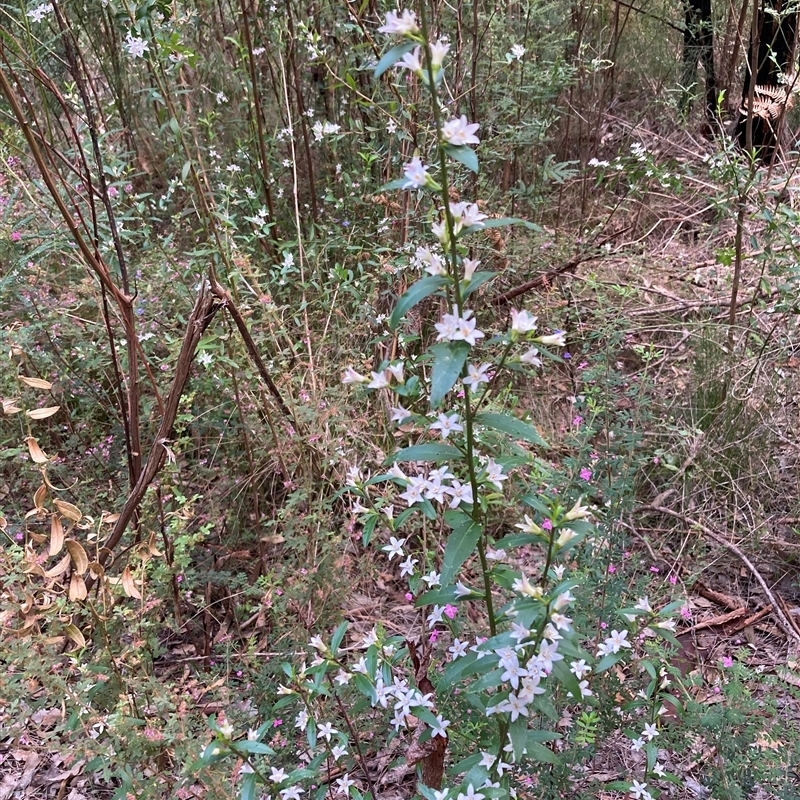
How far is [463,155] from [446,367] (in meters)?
0.31

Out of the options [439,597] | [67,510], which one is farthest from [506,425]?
[67,510]

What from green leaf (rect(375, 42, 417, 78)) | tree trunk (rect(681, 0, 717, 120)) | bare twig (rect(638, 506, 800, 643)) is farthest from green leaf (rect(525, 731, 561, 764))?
tree trunk (rect(681, 0, 717, 120))

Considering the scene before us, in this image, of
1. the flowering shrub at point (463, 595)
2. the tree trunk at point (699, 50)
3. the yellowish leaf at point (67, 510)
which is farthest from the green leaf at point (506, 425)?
the tree trunk at point (699, 50)

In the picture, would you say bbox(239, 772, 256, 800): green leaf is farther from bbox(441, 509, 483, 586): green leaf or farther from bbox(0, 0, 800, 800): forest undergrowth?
bbox(441, 509, 483, 586): green leaf

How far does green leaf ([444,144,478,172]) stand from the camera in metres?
0.88

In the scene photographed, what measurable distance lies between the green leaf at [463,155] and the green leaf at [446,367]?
26 centimetres

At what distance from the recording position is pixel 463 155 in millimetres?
908

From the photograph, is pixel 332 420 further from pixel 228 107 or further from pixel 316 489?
pixel 228 107

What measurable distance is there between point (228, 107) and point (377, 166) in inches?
47.6

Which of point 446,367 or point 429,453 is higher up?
point 446,367

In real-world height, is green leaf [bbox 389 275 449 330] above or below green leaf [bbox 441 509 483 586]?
above

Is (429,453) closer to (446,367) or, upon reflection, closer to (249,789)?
(446,367)

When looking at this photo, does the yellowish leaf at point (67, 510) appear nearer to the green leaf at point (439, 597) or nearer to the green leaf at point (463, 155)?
the green leaf at point (439, 597)

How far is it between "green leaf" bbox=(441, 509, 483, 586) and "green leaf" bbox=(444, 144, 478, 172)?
58cm
